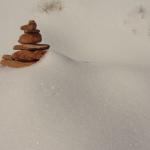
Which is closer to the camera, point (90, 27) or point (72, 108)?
point (72, 108)

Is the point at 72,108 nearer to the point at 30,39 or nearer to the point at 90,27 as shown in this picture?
the point at 30,39

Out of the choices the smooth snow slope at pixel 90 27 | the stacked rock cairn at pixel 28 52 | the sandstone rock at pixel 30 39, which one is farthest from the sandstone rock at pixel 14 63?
the smooth snow slope at pixel 90 27

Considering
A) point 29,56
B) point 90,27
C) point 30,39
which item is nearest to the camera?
point 29,56

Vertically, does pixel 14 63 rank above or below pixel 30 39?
below

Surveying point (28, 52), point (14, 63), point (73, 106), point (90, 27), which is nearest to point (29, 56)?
point (28, 52)

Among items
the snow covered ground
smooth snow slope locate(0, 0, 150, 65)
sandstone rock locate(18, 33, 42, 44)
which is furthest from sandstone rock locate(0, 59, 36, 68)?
smooth snow slope locate(0, 0, 150, 65)

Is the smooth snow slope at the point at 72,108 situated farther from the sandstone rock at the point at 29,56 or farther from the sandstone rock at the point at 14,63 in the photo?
the sandstone rock at the point at 29,56
